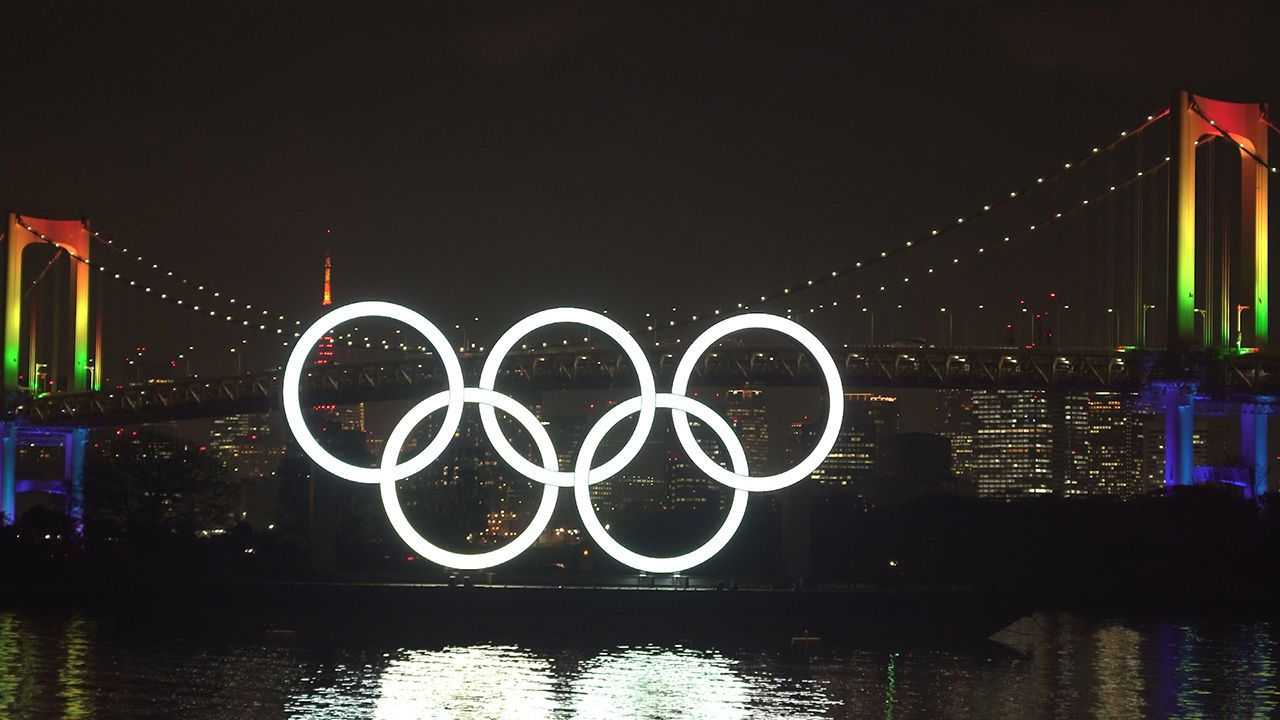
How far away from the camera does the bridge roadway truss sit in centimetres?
5753

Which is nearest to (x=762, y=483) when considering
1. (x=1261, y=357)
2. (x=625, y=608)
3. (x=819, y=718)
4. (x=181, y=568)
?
(x=819, y=718)

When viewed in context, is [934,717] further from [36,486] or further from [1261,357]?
[36,486]

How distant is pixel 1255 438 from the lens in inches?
2079

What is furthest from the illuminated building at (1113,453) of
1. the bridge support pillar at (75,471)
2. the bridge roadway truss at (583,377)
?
the bridge support pillar at (75,471)

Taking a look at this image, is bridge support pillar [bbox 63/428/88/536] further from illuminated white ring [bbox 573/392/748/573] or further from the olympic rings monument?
illuminated white ring [bbox 573/392/748/573]

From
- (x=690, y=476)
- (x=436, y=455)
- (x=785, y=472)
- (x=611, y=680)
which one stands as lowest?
(x=611, y=680)

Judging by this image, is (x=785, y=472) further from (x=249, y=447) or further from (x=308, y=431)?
(x=249, y=447)

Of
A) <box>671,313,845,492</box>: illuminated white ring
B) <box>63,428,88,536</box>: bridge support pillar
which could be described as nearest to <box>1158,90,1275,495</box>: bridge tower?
<box>671,313,845,492</box>: illuminated white ring

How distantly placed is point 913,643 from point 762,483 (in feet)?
29.8

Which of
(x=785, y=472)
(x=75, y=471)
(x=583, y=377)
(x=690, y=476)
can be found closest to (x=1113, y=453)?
(x=690, y=476)

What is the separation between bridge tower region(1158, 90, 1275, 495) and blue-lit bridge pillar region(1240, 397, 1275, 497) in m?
0.03

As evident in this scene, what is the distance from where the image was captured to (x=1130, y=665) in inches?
1395

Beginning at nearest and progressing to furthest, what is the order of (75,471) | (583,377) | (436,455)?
1. (436,455)
2. (75,471)
3. (583,377)

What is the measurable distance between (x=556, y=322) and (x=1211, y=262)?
28.3 m
